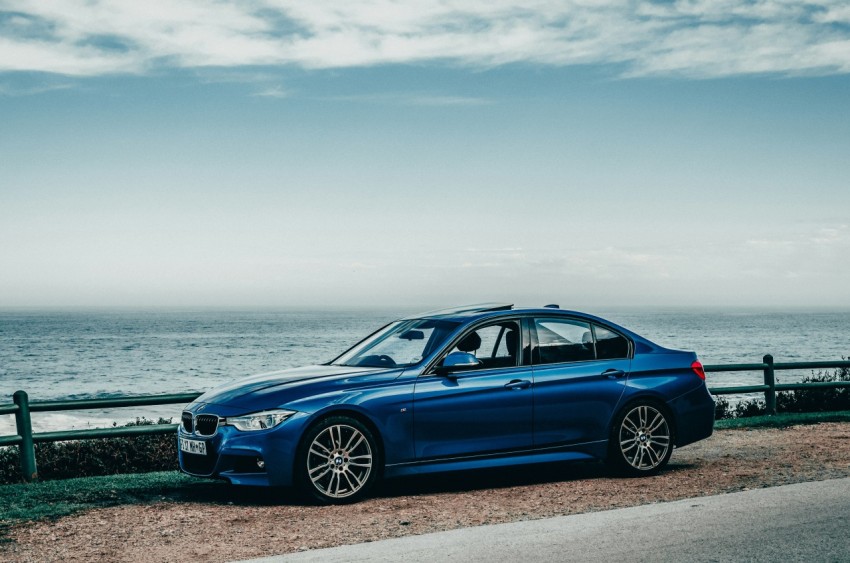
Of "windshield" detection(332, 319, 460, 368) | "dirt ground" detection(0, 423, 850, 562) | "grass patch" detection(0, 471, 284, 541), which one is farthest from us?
"windshield" detection(332, 319, 460, 368)

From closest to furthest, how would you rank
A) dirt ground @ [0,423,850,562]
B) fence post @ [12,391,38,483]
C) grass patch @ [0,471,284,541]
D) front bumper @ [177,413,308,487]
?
dirt ground @ [0,423,850,562], front bumper @ [177,413,308,487], grass patch @ [0,471,284,541], fence post @ [12,391,38,483]

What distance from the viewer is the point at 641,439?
29.4 feet

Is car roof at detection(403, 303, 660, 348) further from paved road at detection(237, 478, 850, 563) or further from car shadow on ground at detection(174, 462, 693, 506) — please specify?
paved road at detection(237, 478, 850, 563)

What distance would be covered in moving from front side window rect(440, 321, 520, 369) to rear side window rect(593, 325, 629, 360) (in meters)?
0.90

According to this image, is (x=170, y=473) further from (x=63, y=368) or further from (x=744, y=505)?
(x=63, y=368)

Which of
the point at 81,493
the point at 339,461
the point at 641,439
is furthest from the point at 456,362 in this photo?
the point at 81,493

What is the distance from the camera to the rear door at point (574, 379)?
8.57m

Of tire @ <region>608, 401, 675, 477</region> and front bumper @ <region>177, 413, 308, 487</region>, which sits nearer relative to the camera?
front bumper @ <region>177, 413, 308, 487</region>

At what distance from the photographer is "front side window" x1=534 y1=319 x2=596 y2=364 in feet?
28.8

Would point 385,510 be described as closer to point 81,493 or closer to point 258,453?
point 258,453

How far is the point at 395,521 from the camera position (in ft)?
23.4

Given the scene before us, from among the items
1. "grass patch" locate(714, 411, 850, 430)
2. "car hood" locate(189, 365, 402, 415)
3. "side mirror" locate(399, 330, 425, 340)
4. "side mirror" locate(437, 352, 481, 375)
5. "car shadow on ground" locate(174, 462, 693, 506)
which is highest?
"side mirror" locate(399, 330, 425, 340)

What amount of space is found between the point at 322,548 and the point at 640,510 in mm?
2574

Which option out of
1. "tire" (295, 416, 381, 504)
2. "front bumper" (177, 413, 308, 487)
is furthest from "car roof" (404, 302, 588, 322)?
"front bumper" (177, 413, 308, 487)
